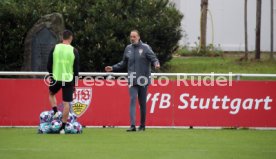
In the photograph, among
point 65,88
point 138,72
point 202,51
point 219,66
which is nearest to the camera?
point 65,88

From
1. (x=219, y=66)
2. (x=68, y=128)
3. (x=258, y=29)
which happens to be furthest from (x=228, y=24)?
(x=68, y=128)

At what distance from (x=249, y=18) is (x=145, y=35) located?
856cm

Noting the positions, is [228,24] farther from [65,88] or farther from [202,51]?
[65,88]

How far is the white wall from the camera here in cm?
3183

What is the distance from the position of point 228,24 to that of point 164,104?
1433 centimetres

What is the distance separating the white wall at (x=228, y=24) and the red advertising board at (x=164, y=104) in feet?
45.0

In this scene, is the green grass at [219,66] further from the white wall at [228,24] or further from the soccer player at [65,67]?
the soccer player at [65,67]

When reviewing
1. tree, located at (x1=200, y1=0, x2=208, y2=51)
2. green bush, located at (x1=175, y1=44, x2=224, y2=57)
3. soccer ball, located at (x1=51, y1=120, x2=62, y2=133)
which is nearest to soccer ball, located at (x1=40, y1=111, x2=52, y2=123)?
soccer ball, located at (x1=51, y1=120, x2=62, y2=133)

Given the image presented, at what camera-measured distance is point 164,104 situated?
59.8 ft

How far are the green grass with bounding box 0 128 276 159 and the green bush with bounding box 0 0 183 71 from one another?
6.86 m

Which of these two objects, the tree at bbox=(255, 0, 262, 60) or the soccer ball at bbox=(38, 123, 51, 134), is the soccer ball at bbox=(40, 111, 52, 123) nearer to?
the soccer ball at bbox=(38, 123, 51, 134)

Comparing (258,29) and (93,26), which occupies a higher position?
(93,26)

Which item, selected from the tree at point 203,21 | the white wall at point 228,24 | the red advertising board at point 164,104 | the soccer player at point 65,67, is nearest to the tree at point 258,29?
the tree at point 203,21

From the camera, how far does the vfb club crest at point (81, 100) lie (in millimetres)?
18141
